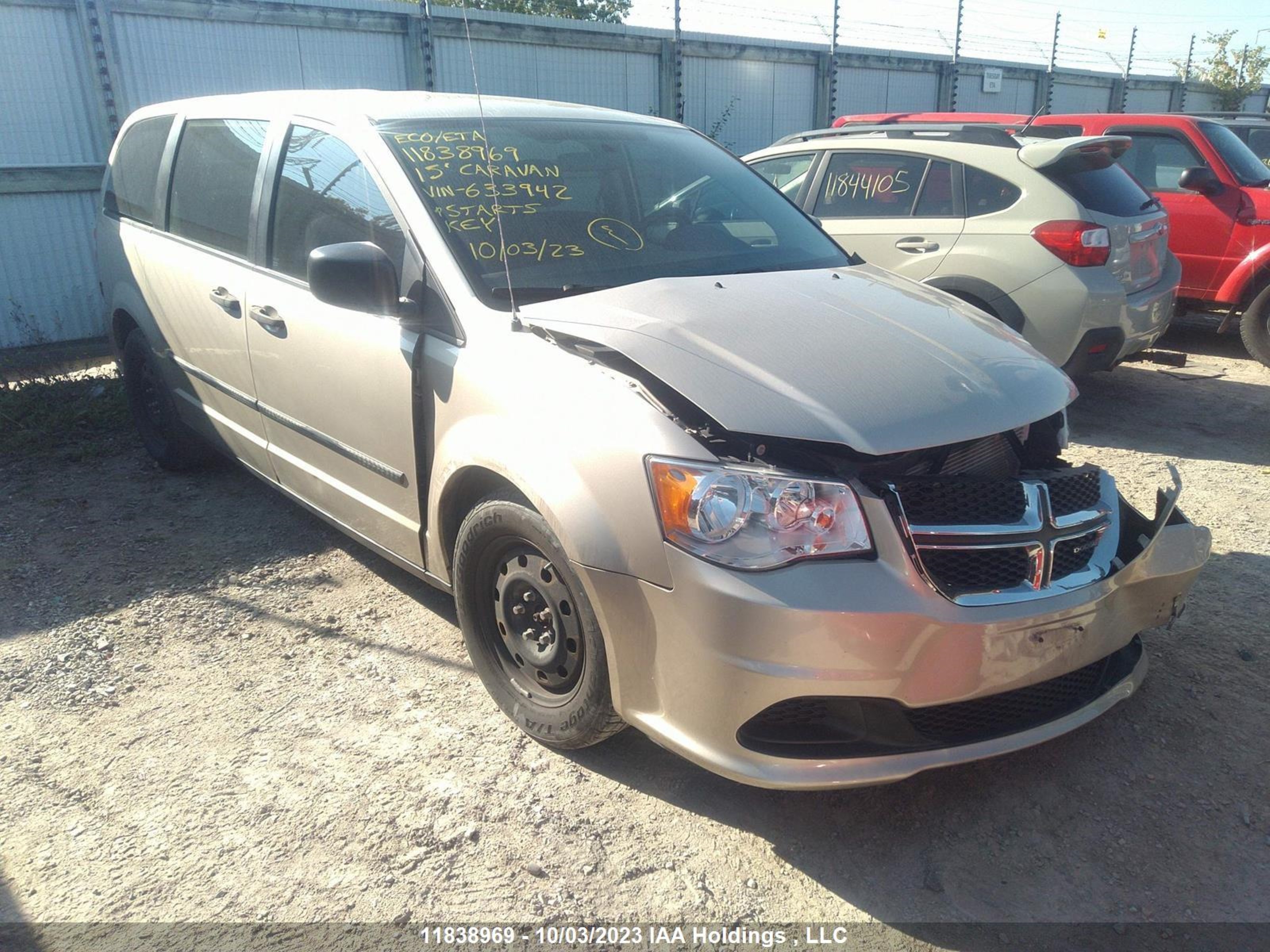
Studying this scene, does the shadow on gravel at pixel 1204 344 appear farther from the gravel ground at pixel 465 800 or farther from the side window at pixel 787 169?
the gravel ground at pixel 465 800

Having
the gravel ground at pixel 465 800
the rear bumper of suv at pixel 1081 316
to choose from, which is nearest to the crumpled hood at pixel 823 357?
the gravel ground at pixel 465 800

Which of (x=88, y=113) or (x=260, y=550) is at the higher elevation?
(x=88, y=113)

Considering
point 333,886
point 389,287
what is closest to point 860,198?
point 389,287

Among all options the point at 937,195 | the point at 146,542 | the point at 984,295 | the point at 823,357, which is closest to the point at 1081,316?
the point at 984,295

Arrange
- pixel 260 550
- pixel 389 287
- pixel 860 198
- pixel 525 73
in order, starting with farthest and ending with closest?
1. pixel 525 73
2. pixel 860 198
3. pixel 260 550
4. pixel 389 287

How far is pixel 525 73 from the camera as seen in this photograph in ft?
38.2

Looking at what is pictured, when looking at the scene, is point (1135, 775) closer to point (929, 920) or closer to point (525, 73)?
point (929, 920)

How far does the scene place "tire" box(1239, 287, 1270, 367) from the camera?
723cm

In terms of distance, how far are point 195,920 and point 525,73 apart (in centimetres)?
1102

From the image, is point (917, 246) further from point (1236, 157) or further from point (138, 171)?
point (138, 171)

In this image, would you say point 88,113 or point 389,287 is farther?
point 88,113

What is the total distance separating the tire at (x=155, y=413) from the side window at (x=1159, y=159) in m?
7.06

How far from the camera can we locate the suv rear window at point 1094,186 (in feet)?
18.5

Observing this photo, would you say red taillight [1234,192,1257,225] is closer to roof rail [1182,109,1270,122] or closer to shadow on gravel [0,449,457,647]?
roof rail [1182,109,1270,122]
